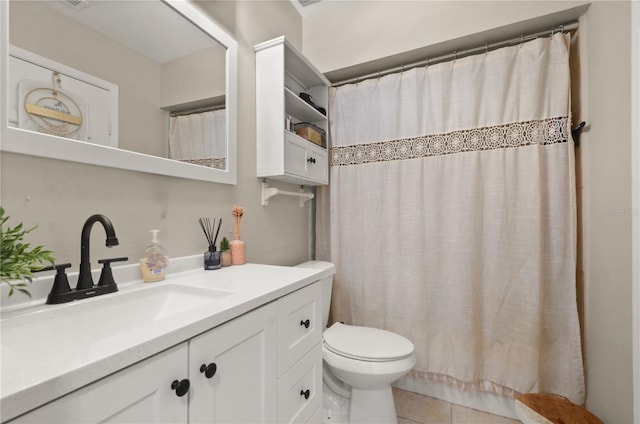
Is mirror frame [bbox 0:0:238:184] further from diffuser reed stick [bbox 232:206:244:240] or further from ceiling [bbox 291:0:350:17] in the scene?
ceiling [bbox 291:0:350:17]

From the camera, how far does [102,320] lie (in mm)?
751

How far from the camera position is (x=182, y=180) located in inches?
45.0

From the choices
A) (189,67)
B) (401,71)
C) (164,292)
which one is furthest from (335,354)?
(401,71)

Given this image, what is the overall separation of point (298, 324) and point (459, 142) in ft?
4.58

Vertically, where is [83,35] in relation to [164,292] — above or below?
above

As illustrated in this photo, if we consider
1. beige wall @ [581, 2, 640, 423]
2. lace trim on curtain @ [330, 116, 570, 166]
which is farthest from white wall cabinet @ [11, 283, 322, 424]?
beige wall @ [581, 2, 640, 423]

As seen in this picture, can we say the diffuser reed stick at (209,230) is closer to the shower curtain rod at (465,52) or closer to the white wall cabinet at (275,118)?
the white wall cabinet at (275,118)

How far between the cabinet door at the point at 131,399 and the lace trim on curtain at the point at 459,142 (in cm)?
161

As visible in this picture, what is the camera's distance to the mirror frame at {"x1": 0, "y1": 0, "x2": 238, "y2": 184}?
0.70m

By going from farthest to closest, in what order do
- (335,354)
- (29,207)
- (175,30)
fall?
(335,354) → (175,30) → (29,207)

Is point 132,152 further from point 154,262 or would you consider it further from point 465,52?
point 465,52

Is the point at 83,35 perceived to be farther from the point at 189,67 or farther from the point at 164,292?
the point at 164,292

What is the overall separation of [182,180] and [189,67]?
0.48m

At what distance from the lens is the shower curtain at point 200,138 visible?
1.10 m
